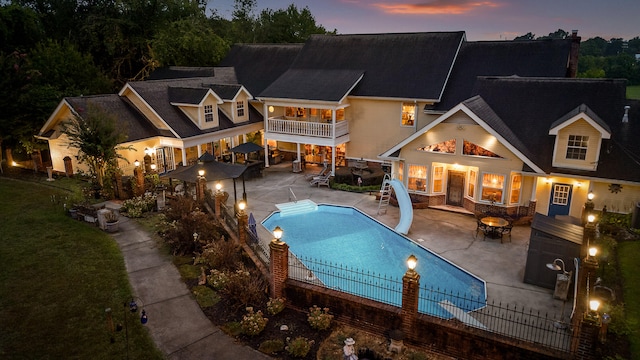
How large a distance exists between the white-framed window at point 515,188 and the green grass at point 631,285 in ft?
15.3

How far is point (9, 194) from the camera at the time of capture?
2405cm

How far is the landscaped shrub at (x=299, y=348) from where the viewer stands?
11.0 m

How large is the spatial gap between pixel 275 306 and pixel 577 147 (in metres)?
15.5

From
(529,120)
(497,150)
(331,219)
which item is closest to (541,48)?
(529,120)

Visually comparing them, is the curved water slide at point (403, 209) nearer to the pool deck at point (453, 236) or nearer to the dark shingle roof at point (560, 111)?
the pool deck at point (453, 236)

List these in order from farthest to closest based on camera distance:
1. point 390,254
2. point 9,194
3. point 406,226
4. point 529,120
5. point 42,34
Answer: point 42,34 → point 9,194 → point 529,120 → point 406,226 → point 390,254

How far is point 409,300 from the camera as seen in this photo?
11.2 meters

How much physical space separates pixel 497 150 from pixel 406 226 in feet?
18.9

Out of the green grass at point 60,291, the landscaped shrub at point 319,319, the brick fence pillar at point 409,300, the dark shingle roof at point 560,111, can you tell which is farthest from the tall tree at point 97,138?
the dark shingle roof at point 560,111

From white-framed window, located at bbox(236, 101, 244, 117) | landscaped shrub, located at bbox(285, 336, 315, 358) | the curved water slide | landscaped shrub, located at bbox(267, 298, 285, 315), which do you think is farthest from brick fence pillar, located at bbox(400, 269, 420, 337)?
white-framed window, located at bbox(236, 101, 244, 117)

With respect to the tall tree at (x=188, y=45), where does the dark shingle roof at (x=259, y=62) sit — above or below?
below

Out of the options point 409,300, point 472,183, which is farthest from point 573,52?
point 409,300

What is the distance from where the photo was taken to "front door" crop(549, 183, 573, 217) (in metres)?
19.9

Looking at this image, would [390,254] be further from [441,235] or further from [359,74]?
[359,74]
